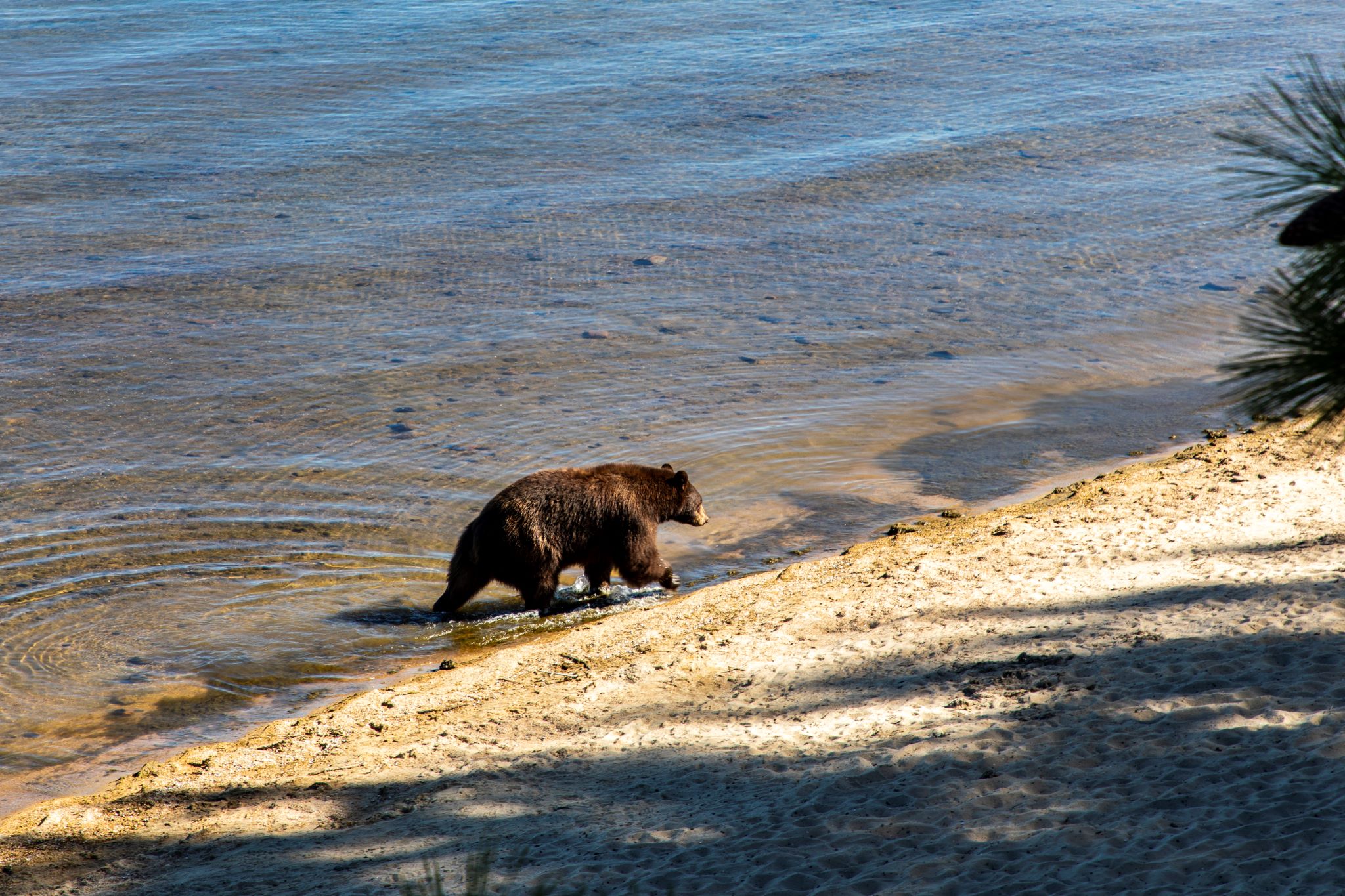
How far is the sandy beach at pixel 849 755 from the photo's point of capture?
213 inches

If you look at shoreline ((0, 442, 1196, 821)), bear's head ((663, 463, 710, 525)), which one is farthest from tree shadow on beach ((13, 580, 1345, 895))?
bear's head ((663, 463, 710, 525))

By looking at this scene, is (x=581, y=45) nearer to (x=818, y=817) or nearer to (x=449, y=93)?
(x=449, y=93)

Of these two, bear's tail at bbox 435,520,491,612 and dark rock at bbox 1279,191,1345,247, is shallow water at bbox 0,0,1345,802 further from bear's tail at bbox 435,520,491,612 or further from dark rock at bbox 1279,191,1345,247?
dark rock at bbox 1279,191,1345,247

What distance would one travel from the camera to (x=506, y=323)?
15.4 metres

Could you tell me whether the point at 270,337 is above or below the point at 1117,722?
above

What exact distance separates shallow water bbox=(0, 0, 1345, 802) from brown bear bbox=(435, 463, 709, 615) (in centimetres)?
35

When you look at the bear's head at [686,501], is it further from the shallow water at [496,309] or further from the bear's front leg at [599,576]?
the bear's front leg at [599,576]

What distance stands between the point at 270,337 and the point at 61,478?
3.77 m

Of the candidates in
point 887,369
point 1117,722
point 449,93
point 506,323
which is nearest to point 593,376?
point 506,323

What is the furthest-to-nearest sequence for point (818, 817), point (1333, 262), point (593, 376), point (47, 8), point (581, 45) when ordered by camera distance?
point (47, 8) < point (581, 45) < point (593, 376) < point (818, 817) < point (1333, 262)

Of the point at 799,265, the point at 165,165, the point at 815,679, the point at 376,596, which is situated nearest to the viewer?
the point at 815,679

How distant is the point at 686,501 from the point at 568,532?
1222 mm

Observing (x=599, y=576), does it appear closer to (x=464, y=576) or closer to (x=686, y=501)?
(x=686, y=501)

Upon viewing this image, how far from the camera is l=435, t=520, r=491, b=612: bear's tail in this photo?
938 centimetres
